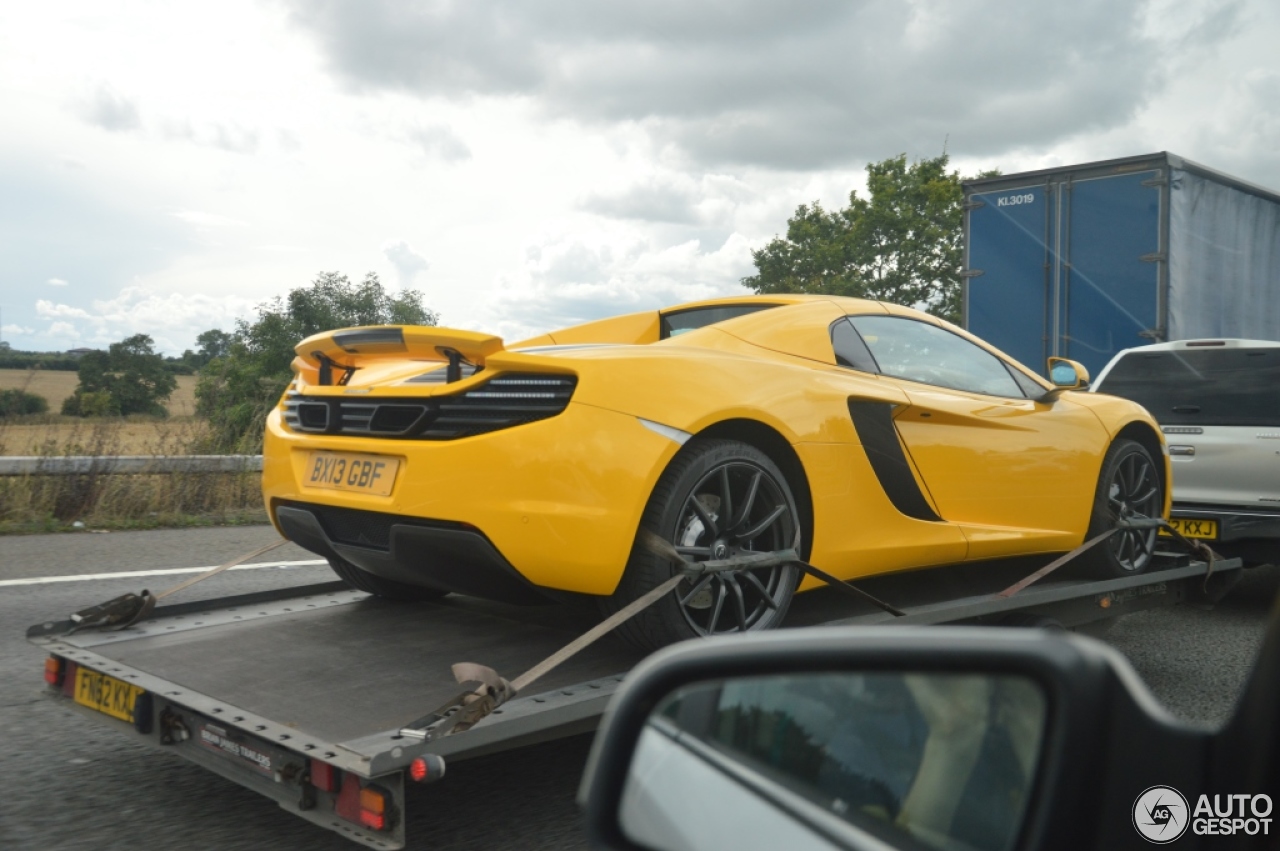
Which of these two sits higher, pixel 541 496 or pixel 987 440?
pixel 987 440

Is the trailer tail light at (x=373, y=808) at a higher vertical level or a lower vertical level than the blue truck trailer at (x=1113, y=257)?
lower

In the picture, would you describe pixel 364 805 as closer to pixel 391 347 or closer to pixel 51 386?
pixel 391 347

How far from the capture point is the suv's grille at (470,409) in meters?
3.29

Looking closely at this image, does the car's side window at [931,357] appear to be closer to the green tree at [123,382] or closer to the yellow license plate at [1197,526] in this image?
the yellow license plate at [1197,526]

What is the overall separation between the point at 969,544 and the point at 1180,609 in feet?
9.93

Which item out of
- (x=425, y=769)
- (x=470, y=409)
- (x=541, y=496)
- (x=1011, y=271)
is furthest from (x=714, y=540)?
(x=1011, y=271)

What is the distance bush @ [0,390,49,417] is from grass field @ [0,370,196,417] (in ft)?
0.14

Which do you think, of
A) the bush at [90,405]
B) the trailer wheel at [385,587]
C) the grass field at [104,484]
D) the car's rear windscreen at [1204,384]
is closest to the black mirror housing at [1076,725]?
the trailer wheel at [385,587]

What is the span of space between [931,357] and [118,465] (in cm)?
762

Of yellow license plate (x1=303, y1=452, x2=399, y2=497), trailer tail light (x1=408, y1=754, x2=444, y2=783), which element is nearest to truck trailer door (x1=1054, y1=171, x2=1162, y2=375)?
yellow license plate (x1=303, y1=452, x2=399, y2=497)

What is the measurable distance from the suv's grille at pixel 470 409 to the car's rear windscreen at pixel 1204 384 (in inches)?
203

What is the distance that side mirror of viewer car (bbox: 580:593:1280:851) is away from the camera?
2.74ft

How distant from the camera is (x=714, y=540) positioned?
352cm

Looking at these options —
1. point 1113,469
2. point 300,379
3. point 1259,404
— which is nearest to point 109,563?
point 300,379
